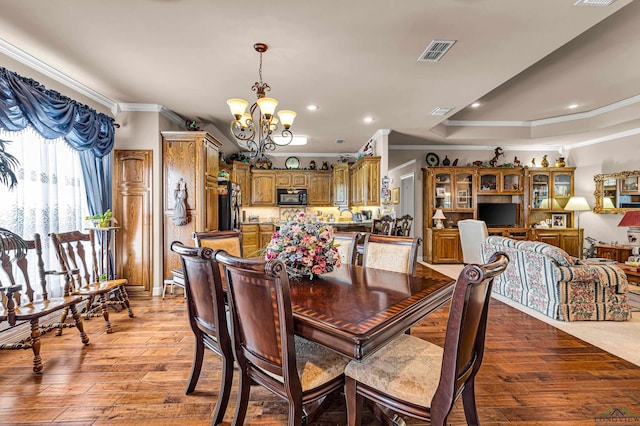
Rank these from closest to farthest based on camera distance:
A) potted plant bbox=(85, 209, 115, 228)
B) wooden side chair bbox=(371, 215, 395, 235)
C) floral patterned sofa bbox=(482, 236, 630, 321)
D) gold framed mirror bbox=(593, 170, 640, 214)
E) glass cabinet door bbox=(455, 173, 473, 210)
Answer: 1. floral patterned sofa bbox=(482, 236, 630, 321)
2. potted plant bbox=(85, 209, 115, 228)
3. wooden side chair bbox=(371, 215, 395, 235)
4. gold framed mirror bbox=(593, 170, 640, 214)
5. glass cabinet door bbox=(455, 173, 473, 210)

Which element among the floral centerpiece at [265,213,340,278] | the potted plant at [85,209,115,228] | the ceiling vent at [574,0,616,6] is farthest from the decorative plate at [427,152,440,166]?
the potted plant at [85,209,115,228]

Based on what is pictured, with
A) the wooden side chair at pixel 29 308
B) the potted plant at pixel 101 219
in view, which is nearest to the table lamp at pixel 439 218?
the potted plant at pixel 101 219

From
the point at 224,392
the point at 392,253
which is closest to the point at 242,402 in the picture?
the point at 224,392

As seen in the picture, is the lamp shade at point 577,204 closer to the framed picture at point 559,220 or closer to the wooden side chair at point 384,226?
the framed picture at point 559,220

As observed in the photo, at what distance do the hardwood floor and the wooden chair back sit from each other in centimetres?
81

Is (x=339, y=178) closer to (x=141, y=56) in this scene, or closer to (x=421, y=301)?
(x=141, y=56)

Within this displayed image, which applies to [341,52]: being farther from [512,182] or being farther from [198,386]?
[512,182]

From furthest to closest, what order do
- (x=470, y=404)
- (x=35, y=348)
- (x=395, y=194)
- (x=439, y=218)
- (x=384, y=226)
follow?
1. (x=395, y=194)
2. (x=439, y=218)
3. (x=384, y=226)
4. (x=35, y=348)
5. (x=470, y=404)

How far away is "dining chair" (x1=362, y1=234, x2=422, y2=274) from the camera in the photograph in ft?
7.26

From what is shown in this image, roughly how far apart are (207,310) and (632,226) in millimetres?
5702

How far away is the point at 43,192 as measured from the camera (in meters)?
3.05

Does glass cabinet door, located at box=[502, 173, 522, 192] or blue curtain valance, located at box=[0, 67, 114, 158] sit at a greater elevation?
blue curtain valance, located at box=[0, 67, 114, 158]

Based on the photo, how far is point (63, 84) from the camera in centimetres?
331

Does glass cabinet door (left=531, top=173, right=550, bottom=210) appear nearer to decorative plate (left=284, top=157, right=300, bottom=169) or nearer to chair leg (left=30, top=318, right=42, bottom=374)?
decorative plate (left=284, top=157, right=300, bottom=169)
